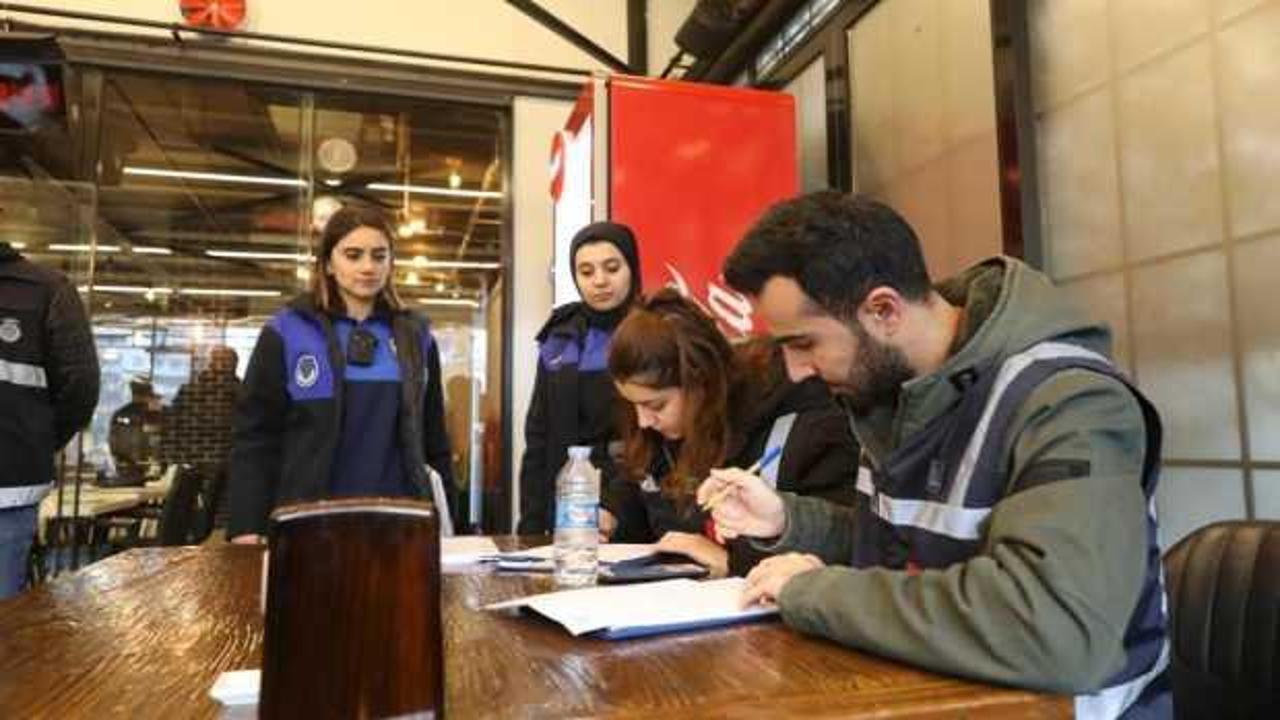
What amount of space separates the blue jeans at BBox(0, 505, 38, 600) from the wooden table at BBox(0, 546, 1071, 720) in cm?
134

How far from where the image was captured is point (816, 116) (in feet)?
11.3

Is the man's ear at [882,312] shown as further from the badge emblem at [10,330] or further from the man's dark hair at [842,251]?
the badge emblem at [10,330]

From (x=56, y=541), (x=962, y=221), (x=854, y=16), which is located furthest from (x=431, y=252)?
(x=962, y=221)

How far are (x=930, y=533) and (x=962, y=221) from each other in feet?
5.89

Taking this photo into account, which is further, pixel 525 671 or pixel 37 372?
pixel 37 372

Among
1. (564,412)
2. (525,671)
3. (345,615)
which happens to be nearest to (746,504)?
(525,671)

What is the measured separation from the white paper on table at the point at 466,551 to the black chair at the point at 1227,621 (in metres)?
1.04

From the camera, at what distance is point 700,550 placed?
1.41m

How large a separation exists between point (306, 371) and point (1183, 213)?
76.4 inches

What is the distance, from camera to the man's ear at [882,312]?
3.27 feet

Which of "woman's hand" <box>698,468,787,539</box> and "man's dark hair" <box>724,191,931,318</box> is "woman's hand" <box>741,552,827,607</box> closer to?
"woman's hand" <box>698,468,787,539</box>

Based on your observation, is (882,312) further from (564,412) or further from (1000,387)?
(564,412)

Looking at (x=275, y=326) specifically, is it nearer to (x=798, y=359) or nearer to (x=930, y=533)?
(x=798, y=359)

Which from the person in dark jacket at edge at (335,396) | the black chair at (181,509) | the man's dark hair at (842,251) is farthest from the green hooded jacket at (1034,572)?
the black chair at (181,509)
